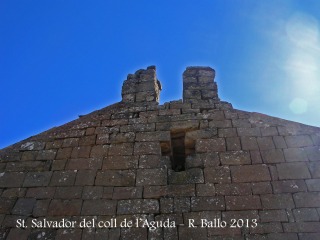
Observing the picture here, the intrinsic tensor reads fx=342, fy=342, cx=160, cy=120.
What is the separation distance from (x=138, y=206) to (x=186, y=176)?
851mm

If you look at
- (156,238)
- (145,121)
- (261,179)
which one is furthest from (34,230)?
(261,179)

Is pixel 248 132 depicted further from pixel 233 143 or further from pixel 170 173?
pixel 170 173

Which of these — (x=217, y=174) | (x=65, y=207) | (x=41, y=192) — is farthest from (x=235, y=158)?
(x=41, y=192)

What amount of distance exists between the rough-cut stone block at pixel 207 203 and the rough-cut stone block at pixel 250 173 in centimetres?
42

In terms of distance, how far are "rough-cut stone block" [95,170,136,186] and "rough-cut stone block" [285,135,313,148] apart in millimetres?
2483

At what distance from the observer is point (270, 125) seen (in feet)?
18.6

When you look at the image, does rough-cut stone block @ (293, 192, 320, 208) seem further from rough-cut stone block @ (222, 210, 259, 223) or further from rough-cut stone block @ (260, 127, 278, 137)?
rough-cut stone block @ (260, 127, 278, 137)

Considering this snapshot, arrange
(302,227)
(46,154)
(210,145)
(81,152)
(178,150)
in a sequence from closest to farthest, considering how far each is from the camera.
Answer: (302,227) < (210,145) < (81,152) < (46,154) < (178,150)

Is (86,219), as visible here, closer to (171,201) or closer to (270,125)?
(171,201)

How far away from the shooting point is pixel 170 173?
523 centimetres

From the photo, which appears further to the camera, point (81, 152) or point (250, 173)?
point (81, 152)

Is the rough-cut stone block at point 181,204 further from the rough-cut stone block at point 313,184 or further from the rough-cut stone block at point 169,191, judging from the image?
the rough-cut stone block at point 313,184

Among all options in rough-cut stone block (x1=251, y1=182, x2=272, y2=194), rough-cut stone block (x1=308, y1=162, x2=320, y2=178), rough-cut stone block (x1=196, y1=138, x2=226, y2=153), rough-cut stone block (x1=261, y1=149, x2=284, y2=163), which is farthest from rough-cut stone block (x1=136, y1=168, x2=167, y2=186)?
rough-cut stone block (x1=308, y1=162, x2=320, y2=178)

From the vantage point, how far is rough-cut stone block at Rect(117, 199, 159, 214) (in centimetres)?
481
